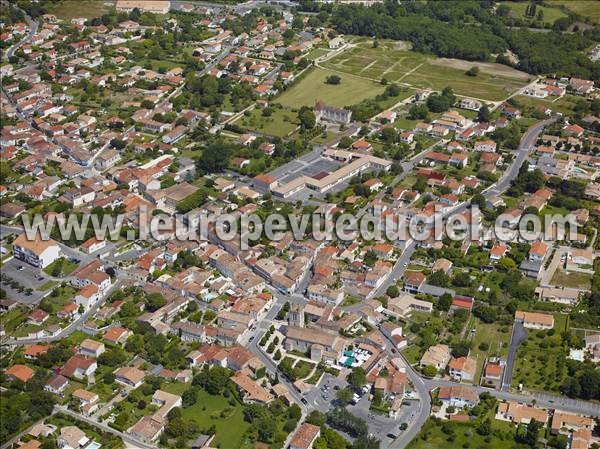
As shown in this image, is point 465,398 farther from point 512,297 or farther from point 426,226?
point 426,226

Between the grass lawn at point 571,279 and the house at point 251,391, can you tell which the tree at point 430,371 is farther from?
the grass lawn at point 571,279

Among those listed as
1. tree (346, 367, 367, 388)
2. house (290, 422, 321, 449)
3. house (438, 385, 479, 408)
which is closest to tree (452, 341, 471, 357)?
house (438, 385, 479, 408)

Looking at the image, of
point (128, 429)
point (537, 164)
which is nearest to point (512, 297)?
point (537, 164)

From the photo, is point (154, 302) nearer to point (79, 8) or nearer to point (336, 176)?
point (336, 176)

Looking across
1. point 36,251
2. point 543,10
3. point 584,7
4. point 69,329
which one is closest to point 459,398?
point 69,329

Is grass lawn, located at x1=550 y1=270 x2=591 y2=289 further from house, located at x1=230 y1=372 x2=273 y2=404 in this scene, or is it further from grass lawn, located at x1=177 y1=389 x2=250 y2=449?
grass lawn, located at x1=177 y1=389 x2=250 y2=449
